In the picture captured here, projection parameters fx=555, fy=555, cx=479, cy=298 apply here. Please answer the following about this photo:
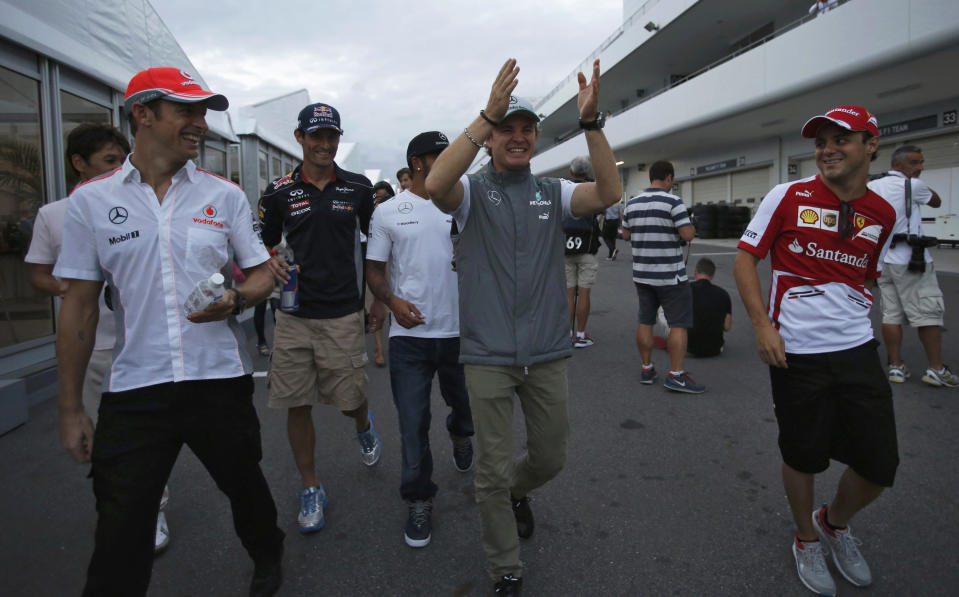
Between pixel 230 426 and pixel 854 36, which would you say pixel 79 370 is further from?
pixel 854 36

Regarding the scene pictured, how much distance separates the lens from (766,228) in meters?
2.51

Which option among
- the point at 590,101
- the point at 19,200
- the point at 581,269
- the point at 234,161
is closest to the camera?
the point at 590,101

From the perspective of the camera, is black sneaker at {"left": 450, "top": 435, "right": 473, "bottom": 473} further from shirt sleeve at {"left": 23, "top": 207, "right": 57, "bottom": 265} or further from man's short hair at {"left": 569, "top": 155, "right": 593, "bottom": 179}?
man's short hair at {"left": 569, "top": 155, "right": 593, "bottom": 179}

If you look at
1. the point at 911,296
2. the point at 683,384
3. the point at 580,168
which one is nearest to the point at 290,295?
the point at 683,384

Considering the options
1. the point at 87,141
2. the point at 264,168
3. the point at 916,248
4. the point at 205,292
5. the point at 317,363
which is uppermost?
the point at 264,168

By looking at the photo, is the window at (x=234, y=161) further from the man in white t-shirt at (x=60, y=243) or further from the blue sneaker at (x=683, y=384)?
the blue sneaker at (x=683, y=384)

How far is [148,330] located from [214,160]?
917 centimetres

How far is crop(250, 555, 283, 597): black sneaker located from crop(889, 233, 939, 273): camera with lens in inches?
210

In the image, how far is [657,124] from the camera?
24.8m

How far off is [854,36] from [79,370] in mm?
17364

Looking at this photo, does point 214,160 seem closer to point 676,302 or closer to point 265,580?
point 676,302

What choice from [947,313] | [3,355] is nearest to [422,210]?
[3,355]

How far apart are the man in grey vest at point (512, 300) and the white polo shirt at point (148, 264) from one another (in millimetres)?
919

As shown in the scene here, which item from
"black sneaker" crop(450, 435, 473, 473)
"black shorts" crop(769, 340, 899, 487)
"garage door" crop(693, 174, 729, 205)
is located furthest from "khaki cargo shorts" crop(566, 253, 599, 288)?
"garage door" crop(693, 174, 729, 205)
